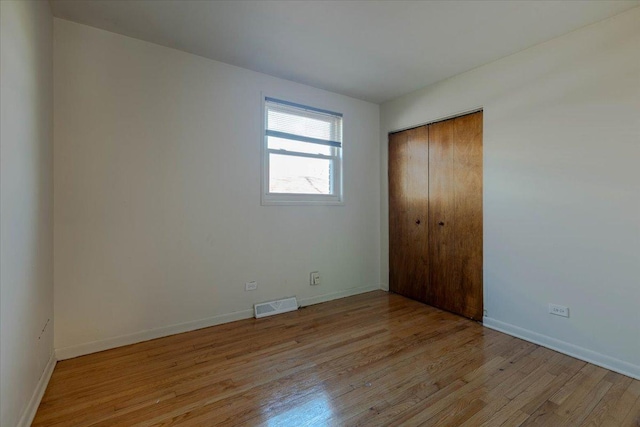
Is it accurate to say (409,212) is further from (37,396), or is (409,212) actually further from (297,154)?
(37,396)

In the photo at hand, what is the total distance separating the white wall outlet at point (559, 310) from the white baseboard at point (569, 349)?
22 centimetres

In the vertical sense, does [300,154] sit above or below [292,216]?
above

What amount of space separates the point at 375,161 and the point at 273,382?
3.02 meters

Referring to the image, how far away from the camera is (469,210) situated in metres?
3.03

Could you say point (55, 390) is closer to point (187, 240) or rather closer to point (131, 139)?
point (187, 240)

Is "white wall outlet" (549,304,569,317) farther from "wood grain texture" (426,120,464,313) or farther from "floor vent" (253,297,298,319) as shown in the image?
"floor vent" (253,297,298,319)

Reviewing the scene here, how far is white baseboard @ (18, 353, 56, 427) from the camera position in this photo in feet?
5.02

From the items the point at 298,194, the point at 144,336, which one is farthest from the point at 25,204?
the point at 298,194

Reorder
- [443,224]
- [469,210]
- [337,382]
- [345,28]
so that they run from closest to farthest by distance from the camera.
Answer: [337,382] < [345,28] < [469,210] < [443,224]

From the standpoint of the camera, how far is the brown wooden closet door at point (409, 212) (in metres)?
3.51

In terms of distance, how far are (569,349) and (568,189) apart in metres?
1.28

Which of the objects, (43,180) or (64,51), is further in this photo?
(64,51)

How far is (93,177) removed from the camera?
233cm

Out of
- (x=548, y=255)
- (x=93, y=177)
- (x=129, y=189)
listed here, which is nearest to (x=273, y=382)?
(x=129, y=189)
